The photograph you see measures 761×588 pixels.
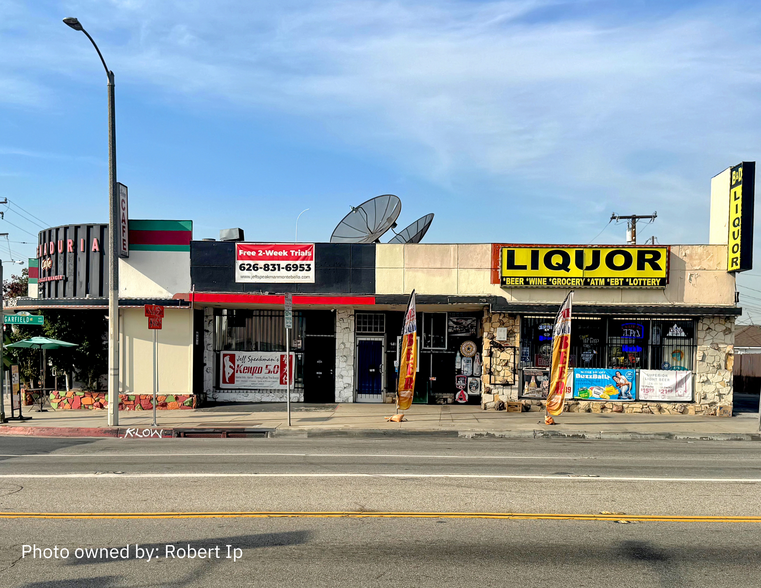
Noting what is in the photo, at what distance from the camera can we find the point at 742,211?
1823 cm

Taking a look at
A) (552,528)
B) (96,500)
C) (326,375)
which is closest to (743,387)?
(326,375)

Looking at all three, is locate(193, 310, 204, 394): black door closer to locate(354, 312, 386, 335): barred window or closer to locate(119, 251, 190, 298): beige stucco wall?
locate(119, 251, 190, 298): beige stucco wall

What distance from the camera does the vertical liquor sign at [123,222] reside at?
63.3ft

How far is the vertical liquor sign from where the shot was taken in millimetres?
19297

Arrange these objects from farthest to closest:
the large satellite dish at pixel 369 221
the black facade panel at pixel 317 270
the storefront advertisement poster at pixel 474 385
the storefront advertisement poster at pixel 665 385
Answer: the storefront advertisement poster at pixel 474 385
the large satellite dish at pixel 369 221
the black facade panel at pixel 317 270
the storefront advertisement poster at pixel 665 385

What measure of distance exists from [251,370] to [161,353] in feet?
9.65

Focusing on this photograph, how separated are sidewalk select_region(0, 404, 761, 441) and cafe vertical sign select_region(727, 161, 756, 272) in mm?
4479

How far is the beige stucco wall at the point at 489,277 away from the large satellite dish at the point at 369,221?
1.32 m

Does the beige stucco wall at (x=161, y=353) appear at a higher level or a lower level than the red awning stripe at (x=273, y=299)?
lower

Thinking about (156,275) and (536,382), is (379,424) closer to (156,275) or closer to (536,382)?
(536,382)

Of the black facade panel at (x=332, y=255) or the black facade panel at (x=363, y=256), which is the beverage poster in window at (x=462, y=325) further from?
the black facade panel at (x=332, y=255)

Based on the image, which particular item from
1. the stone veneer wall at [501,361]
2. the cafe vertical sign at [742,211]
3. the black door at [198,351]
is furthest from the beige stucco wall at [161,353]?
the cafe vertical sign at [742,211]

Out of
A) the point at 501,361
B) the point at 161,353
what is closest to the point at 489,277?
the point at 501,361

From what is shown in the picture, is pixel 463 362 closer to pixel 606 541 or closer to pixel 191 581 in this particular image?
pixel 606 541
